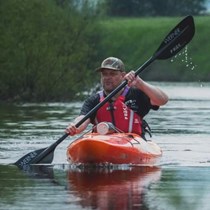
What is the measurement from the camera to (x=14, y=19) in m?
47.4

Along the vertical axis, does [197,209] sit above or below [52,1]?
below

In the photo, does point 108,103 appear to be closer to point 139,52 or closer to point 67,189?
point 67,189

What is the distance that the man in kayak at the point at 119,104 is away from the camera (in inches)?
732

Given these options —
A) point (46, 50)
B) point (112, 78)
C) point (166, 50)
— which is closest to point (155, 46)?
point (46, 50)

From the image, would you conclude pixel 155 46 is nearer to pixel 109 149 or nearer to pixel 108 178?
pixel 109 149

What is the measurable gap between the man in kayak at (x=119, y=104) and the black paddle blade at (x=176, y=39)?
4.05 feet

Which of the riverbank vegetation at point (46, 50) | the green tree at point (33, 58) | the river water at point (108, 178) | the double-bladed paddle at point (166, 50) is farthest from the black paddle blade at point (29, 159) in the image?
the green tree at point (33, 58)

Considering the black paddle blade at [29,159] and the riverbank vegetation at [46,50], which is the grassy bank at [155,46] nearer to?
the riverbank vegetation at [46,50]

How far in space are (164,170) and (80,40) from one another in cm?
3429

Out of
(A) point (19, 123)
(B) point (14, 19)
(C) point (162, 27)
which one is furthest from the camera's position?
(C) point (162, 27)

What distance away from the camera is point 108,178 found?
55.0 feet

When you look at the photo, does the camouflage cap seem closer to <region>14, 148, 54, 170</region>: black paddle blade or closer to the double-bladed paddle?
the double-bladed paddle

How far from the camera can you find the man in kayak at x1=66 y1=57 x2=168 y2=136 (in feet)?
61.0

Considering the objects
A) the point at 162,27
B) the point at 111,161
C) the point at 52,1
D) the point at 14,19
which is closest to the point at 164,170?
the point at 111,161
